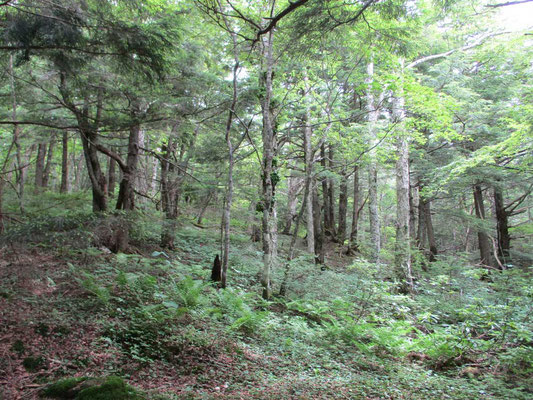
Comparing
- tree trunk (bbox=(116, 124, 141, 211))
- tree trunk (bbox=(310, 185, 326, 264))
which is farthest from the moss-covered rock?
tree trunk (bbox=(310, 185, 326, 264))

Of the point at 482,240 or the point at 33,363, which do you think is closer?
the point at 33,363

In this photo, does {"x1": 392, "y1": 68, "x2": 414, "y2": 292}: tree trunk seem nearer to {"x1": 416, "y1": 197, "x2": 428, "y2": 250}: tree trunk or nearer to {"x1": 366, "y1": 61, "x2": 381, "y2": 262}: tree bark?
{"x1": 366, "y1": 61, "x2": 381, "y2": 262}: tree bark

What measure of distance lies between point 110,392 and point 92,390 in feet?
0.57

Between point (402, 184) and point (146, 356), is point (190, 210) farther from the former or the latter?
point (146, 356)

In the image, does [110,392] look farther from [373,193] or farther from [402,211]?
[373,193]

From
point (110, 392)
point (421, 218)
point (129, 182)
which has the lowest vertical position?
point (110, 392)

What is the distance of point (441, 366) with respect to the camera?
582 centimetres

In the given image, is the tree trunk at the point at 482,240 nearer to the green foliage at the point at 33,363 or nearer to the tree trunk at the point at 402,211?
the tree trunk at the point at 402,211

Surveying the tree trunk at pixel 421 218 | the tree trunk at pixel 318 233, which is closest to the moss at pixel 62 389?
the tree trunk at pixel 318 233

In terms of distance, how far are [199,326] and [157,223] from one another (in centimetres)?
450

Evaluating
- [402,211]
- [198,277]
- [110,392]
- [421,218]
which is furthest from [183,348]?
[421,218]

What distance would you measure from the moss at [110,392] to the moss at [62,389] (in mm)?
187

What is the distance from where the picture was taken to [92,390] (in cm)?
302

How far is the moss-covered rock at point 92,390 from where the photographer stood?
2980mm
